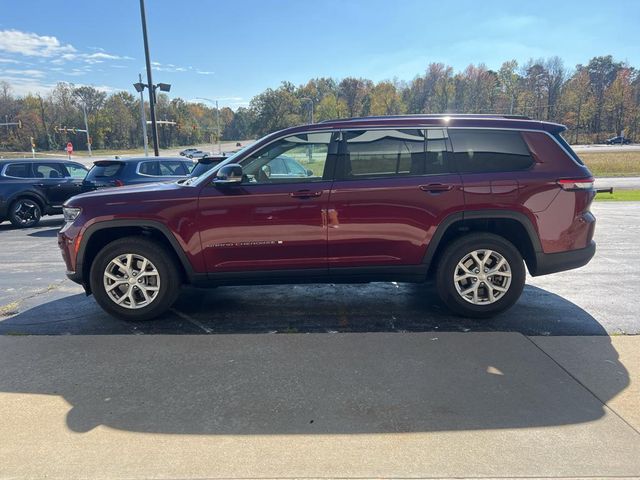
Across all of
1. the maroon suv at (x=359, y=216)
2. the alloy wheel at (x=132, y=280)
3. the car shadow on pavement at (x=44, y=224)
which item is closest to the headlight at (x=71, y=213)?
the maroon suv at (x=359, y=216)

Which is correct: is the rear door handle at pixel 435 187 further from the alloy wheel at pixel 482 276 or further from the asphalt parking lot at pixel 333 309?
the asphalt parking lot at pixel 333 309

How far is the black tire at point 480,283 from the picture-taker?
430 centimetres

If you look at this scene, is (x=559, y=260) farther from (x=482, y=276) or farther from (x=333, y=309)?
(x=333, y=309)

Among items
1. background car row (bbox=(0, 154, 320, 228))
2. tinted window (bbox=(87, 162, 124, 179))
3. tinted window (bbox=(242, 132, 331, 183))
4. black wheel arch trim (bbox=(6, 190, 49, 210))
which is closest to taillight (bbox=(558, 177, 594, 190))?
tinted window (bbox=(242, 132, 331, 183))

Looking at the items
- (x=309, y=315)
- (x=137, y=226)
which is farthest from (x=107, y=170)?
(x=309, y=315)

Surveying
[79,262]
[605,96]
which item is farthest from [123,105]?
[79,262]

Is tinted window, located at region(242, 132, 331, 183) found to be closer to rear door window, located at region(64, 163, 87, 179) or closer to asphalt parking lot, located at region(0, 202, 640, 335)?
asphalt parking lot, located at region(0, 202, 640, 335)

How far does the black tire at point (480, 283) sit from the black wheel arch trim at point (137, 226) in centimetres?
245

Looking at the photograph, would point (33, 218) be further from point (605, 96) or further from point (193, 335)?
point (605, 96)

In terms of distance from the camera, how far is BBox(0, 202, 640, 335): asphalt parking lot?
426 centimetres

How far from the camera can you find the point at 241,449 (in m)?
2.53

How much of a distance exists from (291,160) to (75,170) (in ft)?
33.3

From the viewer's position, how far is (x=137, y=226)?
4.31 m

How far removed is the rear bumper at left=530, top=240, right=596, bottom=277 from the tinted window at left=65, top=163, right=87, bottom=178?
1177 centimetres
